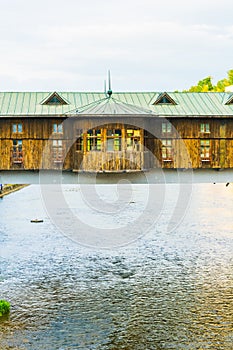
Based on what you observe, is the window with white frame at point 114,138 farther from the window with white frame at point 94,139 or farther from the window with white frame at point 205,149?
the window with white frame at point 205,149

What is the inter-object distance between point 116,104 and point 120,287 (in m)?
9.74

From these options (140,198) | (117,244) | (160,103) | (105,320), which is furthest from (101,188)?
(105,320)

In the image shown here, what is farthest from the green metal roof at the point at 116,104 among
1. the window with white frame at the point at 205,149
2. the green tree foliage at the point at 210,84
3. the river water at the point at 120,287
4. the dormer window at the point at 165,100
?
the green tree foliage at the point at 210,84

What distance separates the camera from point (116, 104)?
35.1m

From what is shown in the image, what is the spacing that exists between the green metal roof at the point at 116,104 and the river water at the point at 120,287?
9173 mm

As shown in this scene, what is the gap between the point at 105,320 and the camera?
2920 cm

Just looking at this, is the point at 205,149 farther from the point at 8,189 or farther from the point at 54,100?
the point at 8,189

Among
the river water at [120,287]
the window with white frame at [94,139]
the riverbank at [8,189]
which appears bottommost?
the river water at [120,287]

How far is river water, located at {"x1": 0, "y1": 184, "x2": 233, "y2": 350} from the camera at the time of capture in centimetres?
2747

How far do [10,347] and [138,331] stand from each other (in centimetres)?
551

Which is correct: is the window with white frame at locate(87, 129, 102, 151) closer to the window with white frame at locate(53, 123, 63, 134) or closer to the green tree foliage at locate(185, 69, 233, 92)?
the window with white frame at locate(53, 123, 63, 134)

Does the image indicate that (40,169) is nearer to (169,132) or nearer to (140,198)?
(169,132)

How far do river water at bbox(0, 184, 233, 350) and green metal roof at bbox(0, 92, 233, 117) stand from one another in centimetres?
917

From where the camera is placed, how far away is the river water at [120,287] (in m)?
27.5
